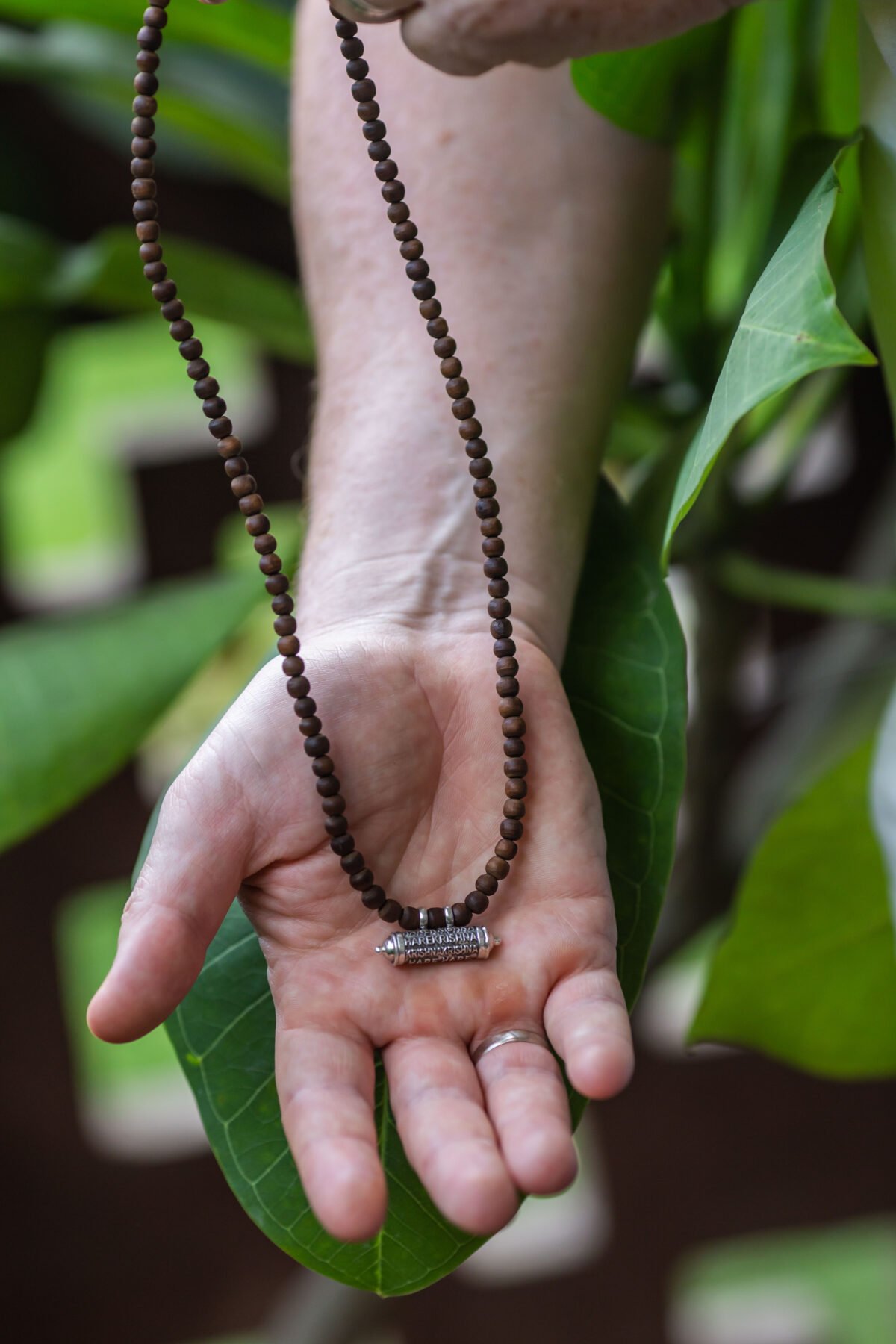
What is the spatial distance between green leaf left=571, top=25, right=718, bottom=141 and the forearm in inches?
1.2

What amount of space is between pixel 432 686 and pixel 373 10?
0.22m

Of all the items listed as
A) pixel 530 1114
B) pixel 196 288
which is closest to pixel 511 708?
pixel 530 1114

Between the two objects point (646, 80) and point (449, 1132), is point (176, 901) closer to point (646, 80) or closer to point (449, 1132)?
point (449, 1132)

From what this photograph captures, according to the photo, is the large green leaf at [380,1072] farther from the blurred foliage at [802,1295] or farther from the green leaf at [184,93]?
the blurred foliage at [802,1295]

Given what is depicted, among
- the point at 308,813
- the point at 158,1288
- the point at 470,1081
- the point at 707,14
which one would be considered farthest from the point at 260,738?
the point at 158,1288

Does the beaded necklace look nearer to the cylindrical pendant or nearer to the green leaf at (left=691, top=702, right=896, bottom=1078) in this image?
the cylindrical pendant

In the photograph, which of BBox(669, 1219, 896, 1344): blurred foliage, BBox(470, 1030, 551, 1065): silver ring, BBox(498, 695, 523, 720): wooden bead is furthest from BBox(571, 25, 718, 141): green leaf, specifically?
BBox(669, 1219, 896, 1344): blurred foliage

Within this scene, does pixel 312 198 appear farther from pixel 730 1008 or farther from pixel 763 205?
pixel 730 1008

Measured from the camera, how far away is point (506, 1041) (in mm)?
384

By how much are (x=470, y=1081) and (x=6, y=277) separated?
52 centimetres

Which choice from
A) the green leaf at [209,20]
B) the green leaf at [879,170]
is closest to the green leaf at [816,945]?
the green leaf at [879,170]

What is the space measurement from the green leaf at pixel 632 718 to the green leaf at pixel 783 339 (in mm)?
120

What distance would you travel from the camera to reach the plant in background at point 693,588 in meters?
0.38

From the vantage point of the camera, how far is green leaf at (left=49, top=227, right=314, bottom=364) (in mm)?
670
